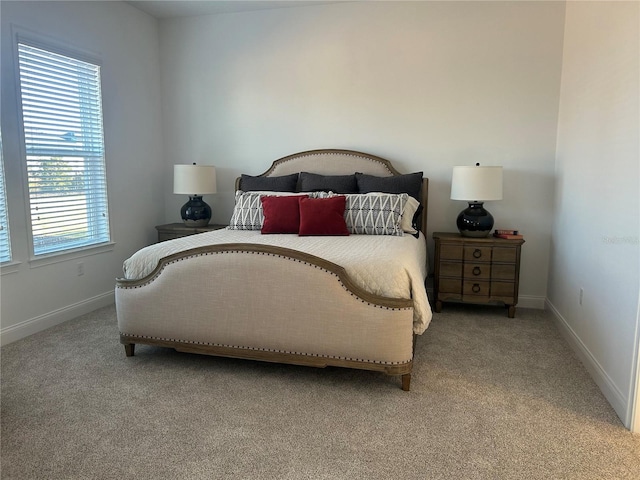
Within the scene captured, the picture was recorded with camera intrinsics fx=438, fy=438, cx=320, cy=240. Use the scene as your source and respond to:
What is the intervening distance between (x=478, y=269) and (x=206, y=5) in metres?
3.68

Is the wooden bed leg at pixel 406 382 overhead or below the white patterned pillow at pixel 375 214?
below

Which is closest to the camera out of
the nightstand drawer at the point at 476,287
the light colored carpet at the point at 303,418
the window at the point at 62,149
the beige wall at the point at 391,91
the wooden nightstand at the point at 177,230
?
the light colored carpet at the point at 303,418

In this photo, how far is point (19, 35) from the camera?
324cm

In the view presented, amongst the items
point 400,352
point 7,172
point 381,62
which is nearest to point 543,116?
point 381,62

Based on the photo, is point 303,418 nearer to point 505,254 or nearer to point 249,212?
point 249,212

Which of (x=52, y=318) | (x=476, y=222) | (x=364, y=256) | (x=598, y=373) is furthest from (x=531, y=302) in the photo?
(x=52, y=318)

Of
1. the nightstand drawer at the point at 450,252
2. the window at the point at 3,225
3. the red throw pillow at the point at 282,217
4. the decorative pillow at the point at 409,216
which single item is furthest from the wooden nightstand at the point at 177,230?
the nightstand drawer at the point at 450,252

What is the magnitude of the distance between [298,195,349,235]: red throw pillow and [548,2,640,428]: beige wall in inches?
68.7

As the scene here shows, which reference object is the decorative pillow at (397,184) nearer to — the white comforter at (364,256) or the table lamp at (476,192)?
the table lamp at (476,192)

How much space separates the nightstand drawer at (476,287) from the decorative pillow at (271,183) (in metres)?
1.85

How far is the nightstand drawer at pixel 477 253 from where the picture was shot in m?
3.81

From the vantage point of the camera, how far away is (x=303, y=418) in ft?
7.31

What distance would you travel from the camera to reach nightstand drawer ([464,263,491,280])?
3834 millimetres

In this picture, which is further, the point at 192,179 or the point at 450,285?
the point at 192,179
